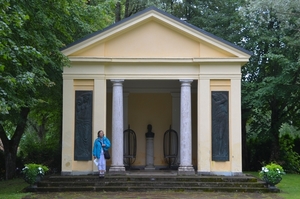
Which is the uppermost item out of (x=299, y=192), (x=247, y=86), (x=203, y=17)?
(x=203, y=17)

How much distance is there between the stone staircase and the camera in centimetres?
1442

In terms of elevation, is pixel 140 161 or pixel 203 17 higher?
pixel 203 17

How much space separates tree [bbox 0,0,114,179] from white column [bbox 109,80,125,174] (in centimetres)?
222

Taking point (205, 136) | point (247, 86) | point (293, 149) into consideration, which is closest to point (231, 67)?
point (205, 136)

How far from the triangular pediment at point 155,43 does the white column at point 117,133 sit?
4.20 feet

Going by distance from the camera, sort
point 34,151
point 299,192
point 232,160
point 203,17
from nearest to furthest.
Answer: point 299,192 < point 232,160 < point 34,151 < point 203,17

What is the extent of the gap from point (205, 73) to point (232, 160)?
3.22 m

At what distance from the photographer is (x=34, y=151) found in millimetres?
21797

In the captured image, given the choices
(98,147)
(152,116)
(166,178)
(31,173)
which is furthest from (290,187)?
(31,173)

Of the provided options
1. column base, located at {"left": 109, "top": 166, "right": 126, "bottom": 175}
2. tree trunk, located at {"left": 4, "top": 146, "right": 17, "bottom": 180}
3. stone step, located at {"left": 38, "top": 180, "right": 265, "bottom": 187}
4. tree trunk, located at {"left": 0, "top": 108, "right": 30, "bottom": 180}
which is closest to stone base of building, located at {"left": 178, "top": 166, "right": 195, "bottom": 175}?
stone step, located at {"left": 38, "top": 180, "right": 265, "bottom": 187}

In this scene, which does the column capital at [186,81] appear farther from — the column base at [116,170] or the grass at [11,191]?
the grass at [11,191]

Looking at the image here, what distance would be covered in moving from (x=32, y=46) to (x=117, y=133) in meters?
4.33

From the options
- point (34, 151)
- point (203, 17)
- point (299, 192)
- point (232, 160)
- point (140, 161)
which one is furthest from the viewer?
point (203, 17)

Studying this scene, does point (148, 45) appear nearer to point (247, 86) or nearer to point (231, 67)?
point (231, 67)
